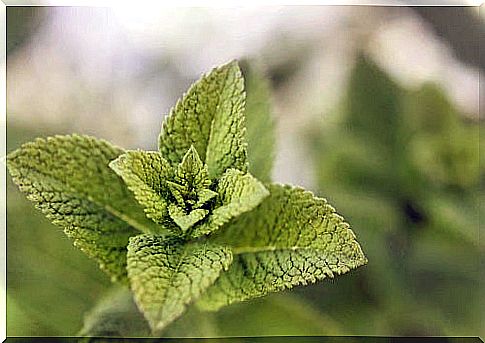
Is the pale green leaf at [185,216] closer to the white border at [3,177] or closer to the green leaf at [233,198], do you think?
the green leaf at [233,198]

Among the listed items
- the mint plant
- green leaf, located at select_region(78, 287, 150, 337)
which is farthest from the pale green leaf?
green leaf, located at select_region(78, 287, 150, 337)

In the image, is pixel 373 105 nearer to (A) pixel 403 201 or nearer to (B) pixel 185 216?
(A) pixel 403 201

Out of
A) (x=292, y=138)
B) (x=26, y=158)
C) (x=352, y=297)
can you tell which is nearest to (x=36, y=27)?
(x=26, y=158)

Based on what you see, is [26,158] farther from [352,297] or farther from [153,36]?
[352,297]

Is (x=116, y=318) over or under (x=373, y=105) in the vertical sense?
under

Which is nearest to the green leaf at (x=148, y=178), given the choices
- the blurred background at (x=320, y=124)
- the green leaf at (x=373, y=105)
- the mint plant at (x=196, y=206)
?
the mint plant at (x=196, y=206)

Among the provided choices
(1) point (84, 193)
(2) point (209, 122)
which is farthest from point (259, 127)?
(1) point (84, 193)
